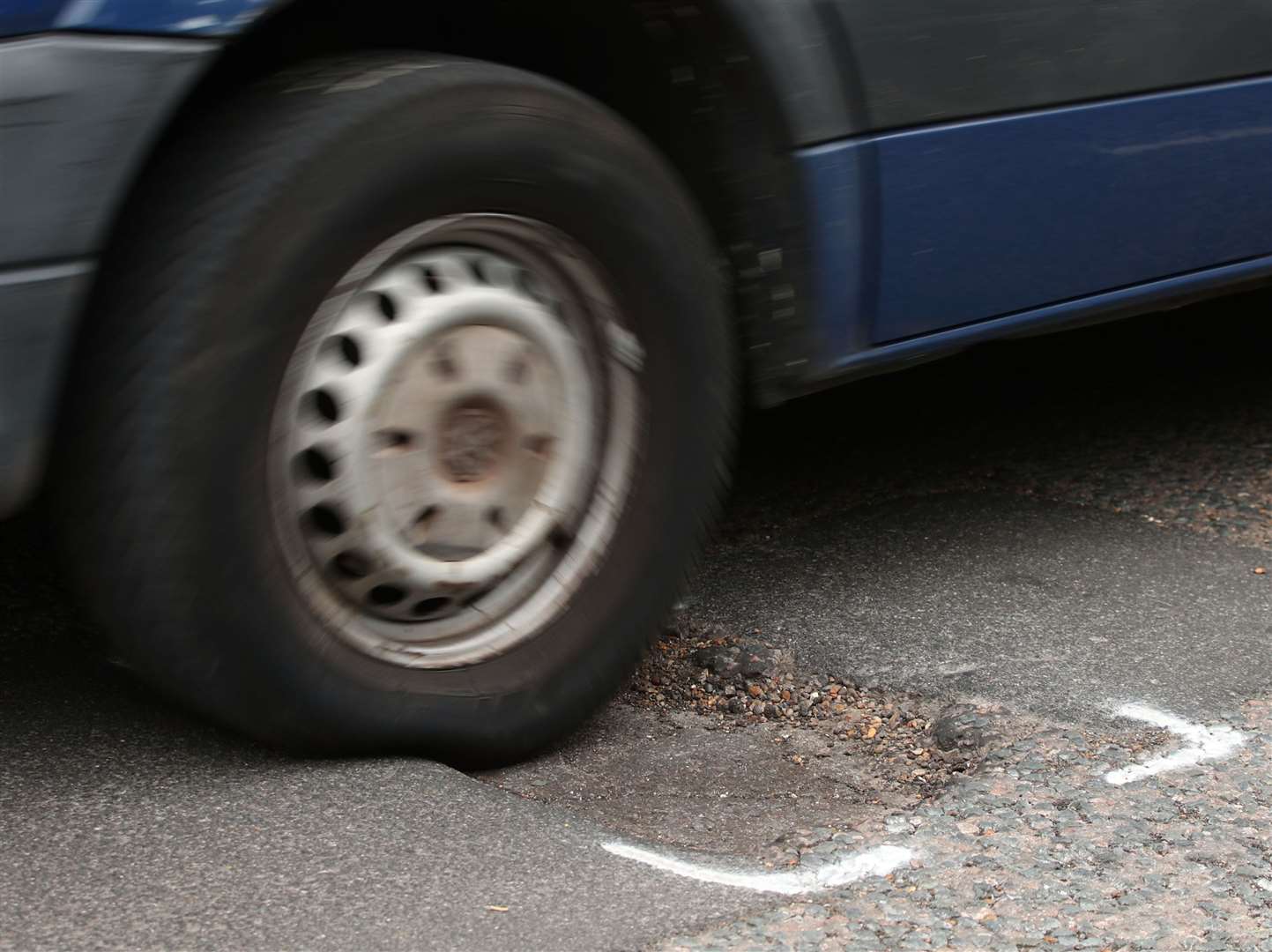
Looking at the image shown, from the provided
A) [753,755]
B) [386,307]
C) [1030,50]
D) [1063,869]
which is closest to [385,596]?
Answer: [386,307]

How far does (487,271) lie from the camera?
227 cm

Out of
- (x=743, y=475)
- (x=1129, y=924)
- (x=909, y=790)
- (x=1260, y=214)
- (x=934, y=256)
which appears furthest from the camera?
(x=743, y=475)

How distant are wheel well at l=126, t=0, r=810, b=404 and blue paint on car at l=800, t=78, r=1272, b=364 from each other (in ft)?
0.22

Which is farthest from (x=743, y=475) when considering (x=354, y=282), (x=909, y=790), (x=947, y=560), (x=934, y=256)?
(x=354, y=282)

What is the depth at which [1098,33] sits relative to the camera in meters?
2.67

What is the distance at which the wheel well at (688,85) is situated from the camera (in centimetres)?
239

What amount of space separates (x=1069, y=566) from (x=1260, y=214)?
2.36 feet

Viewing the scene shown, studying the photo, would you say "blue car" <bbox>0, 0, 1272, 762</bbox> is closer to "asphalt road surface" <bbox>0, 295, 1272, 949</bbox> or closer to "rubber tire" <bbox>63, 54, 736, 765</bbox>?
"rubber tire" <bbox>63, 54, 736, 765</bbox>

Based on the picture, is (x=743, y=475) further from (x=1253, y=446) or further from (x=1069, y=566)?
(x=1253, y=446)

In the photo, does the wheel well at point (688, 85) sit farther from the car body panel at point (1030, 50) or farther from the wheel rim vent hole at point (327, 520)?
the wheel rim vent hole at point (327, 520)

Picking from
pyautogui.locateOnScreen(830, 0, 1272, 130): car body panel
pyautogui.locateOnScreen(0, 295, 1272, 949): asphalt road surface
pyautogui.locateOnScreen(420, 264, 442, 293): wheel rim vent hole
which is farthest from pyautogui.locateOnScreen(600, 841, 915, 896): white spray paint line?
pyautogui.locateOnScreen(830, 0, 1272, 130): car body panel

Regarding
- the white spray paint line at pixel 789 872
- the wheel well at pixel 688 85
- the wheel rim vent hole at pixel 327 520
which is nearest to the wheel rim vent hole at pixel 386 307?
the wheel rim vent hole at pixel 327 520

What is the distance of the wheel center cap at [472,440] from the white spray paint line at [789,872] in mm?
522

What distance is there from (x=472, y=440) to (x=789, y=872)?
69 centimetres
